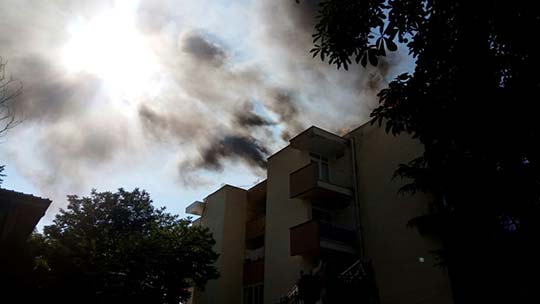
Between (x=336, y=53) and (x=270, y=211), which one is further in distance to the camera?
(x=270, y=211)

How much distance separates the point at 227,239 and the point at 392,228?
32.1 ft

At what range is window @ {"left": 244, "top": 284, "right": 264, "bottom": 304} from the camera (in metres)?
19.9

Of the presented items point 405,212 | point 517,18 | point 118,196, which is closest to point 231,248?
point 118,196

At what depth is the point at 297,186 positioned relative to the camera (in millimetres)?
18016

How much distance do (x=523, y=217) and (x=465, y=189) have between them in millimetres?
2160

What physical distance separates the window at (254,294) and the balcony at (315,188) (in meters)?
5.36

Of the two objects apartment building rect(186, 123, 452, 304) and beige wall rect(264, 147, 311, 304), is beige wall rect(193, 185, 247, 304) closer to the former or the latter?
apartment building rect(186, 123, 452, 304)

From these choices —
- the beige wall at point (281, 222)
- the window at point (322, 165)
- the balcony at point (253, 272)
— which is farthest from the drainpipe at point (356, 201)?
the balcony at point (253, 272)

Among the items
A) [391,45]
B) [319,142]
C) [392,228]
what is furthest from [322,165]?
[391,45]

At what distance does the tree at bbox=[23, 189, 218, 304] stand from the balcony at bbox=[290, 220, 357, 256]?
4203 mm

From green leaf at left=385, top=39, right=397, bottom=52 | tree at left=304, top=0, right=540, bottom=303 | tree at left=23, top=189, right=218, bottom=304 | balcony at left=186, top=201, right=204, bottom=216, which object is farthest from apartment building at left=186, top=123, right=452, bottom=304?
green leaf at left=385, top=39, right=397, bottom=52

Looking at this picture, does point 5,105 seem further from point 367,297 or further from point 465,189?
point 367,297

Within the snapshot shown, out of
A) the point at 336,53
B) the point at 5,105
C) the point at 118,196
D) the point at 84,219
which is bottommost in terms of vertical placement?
the point at 5,105

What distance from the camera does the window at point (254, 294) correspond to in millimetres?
19859
